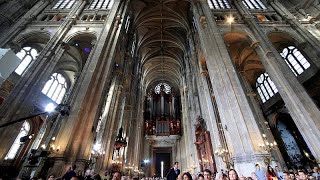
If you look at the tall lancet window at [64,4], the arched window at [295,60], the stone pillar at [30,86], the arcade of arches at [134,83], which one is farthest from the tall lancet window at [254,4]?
the tall lancet window at [64,4]

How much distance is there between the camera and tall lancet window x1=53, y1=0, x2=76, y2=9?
18.2 m

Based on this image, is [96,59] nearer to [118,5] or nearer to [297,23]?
[118,5]

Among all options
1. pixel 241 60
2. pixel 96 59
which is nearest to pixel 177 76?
pixel 241 60

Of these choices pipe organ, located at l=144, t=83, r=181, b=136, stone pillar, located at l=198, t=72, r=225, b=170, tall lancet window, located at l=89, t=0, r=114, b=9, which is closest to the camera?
stone pillar, located at l=198, t=72, r=225, b=170

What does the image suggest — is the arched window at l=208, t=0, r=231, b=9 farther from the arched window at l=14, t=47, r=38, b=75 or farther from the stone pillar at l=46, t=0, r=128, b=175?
the arched window at l=14, t=47, r=38, b=75

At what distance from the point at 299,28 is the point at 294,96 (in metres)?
8.27

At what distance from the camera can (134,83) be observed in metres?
23.9

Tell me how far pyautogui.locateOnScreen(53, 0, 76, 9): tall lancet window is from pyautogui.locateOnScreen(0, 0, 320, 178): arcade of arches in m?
0.15

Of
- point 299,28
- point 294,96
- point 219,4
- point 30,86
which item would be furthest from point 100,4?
point 294,96

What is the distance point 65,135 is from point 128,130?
1192 centimetres

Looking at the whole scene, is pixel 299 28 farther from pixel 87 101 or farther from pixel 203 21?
pixel 87 101

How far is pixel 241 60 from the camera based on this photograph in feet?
61.7

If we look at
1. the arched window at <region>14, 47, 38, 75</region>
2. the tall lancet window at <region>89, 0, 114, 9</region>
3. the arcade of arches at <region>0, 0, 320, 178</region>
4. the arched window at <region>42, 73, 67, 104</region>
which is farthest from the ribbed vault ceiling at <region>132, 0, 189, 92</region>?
the arched window at <region>14, 47, 38, 75</region>

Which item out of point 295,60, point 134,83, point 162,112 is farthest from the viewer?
point 162,112
